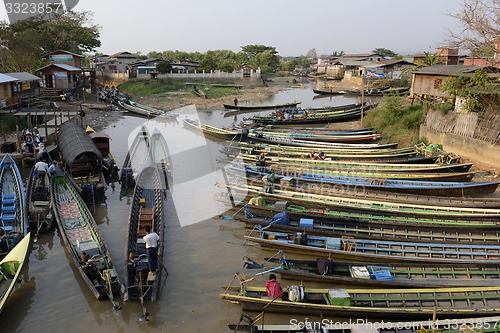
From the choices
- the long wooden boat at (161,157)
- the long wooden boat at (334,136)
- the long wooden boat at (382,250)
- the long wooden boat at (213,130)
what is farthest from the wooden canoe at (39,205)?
the long wooden boat at (334,136)

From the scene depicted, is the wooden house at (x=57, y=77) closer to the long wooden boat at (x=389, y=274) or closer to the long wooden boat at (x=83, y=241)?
the long wooden boat at (x=83, y=241)

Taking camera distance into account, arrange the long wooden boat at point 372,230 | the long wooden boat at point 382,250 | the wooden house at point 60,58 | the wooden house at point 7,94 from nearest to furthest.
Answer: the long wooden boat at point 382,250 → the long wooden boat at point 372,230 → the wooden house at point 7,94 → the wooden house at point 60,58

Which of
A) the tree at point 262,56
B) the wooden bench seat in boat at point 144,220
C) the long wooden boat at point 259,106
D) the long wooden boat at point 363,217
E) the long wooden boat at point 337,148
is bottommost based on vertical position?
the wooden bench seat in boat at point 144,220

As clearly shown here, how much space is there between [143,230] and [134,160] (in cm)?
952

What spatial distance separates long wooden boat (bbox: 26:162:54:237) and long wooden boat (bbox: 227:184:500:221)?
6.81m

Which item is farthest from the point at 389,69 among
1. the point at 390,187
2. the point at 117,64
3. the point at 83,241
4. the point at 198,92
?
the point at 83,241

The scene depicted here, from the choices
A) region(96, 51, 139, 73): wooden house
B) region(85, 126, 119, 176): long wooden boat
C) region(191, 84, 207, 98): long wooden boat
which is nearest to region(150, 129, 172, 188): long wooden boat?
region(85, 126, 119, 176): long wooden boat

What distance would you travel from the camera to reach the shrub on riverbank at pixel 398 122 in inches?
944

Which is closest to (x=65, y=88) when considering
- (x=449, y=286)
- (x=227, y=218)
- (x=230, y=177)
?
(x=230, y=177)

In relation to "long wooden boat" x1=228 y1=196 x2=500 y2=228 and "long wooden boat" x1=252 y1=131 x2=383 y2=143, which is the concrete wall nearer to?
"long wooden boat" x1=252 y1=131 x2=383 y2=143

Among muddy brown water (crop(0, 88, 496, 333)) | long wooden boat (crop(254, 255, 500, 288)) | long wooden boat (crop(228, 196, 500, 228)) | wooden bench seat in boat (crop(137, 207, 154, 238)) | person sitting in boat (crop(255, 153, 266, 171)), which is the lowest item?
muddy brown water (crop(0, 88, 496, 333))

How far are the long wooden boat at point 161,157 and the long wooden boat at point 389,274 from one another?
10596mm

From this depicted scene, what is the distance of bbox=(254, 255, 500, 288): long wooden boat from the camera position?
995 cm

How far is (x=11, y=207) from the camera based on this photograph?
1424cm
